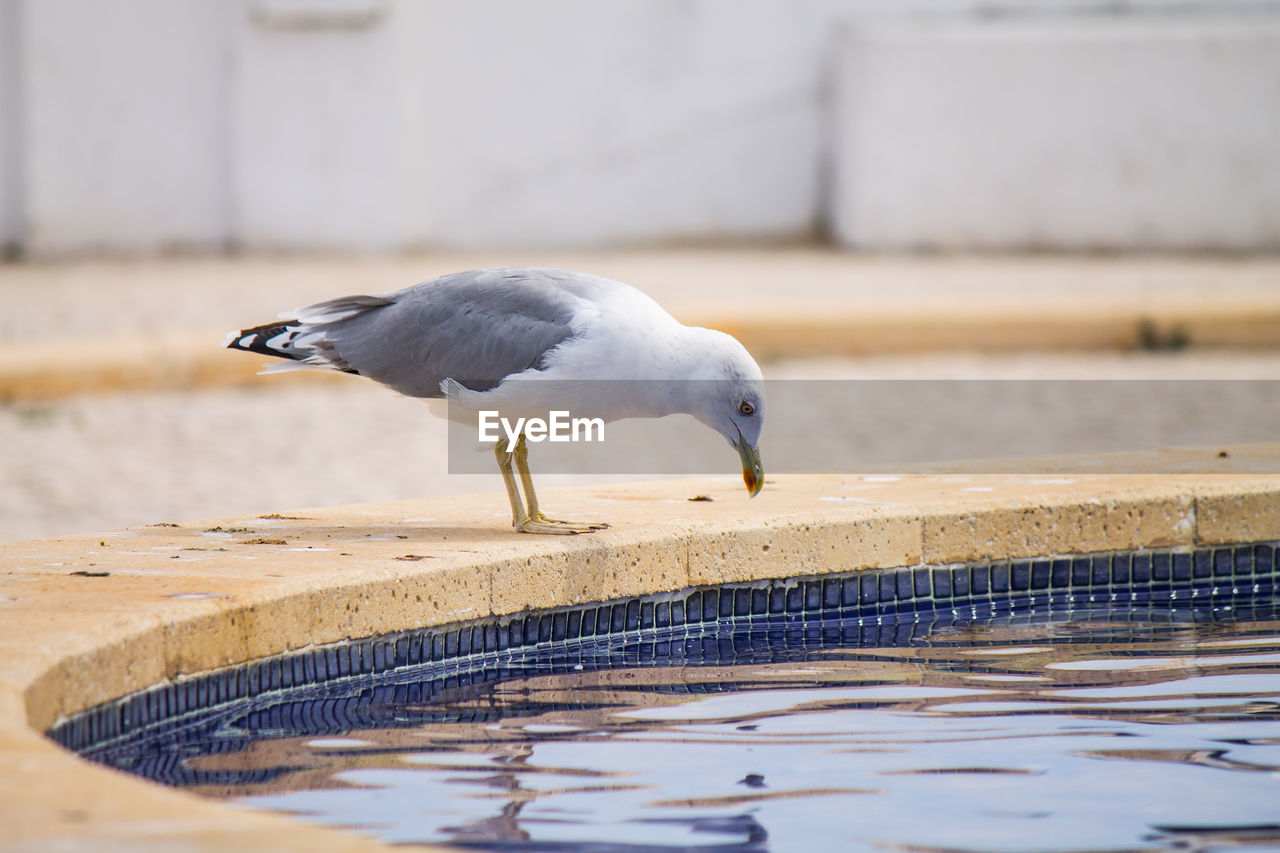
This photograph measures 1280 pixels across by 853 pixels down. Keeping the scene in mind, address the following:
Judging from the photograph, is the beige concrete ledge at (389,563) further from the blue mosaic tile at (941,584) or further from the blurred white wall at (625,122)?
the blurred white wall at (625,122)

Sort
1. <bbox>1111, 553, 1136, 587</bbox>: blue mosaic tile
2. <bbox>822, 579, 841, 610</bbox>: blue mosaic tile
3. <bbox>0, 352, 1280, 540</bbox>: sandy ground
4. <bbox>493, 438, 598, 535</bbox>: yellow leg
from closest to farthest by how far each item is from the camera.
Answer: <bbox>493, 438, 598, 535</bbox>: yellow leg → <bbox>822, 579, 841, 610</bbox>: blue mosaic tile → <bbox>1111, 553, 1136, 587</bbox>: blue mosaic tile → <bbox>0, 352, 1280, 540</bbox>: sandy ground

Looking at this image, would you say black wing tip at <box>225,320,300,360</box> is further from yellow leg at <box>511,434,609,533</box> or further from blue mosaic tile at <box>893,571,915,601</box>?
blue mosaic tile at <box>893,571,915,601</box>

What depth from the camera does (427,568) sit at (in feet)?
11.6

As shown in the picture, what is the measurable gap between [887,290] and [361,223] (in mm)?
4011

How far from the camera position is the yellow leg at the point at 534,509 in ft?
12.9

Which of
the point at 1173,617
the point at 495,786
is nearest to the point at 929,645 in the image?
the point at 1173,617

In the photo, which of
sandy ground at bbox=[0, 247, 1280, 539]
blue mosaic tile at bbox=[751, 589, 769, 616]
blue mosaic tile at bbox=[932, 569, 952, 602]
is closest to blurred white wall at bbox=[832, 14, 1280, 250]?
sandy ground at bbox=[0, 247, 1280, 539]

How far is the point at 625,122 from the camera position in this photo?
13.5 meters

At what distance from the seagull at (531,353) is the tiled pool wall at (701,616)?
25 centimetres

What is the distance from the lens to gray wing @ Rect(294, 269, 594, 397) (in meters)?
3.78

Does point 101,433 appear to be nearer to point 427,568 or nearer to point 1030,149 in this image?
point 427,568
